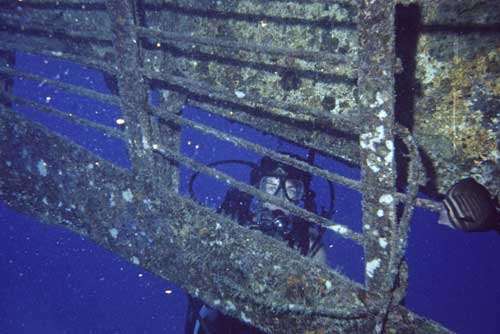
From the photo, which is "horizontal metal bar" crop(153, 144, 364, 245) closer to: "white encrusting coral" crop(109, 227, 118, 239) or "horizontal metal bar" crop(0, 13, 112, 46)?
"white encrusting coral" crop(109, 227, 118, 239)

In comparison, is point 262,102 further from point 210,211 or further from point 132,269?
point 132,269

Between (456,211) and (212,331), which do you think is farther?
(212,331)

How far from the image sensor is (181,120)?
9.80ft

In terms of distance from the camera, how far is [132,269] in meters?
39.1

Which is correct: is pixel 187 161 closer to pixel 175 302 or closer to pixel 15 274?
pixel 175 302

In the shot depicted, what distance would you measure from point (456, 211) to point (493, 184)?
0.51 metres

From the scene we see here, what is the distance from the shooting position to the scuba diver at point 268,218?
15.4 ft

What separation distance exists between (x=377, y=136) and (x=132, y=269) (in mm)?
40955

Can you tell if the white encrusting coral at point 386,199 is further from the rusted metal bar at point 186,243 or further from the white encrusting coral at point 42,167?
the white encrusting coral at point 42,167

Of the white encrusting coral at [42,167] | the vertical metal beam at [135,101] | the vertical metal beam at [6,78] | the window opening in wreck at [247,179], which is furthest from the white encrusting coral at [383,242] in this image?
the window opening in wreck at [247,179]

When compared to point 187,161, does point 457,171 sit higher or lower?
higher

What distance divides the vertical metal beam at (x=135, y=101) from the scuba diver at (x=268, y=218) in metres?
1.68


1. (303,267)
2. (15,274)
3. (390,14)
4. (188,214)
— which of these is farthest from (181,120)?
(15,274)

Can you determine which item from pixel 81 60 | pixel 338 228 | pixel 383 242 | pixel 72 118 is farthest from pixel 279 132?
pixel 72 118
